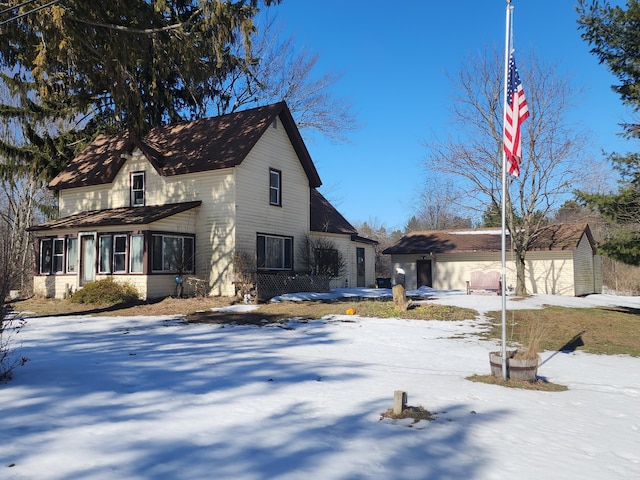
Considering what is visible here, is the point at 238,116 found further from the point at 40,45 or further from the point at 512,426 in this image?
the point at 512,426

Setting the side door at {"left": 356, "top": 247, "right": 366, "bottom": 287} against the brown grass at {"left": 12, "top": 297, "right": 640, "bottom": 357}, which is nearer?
the brown grass at {"left": 12, "top": 297, "right": 640, "bottom": 357}

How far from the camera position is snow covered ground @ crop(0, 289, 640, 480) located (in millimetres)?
4297

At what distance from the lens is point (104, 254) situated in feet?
68.4

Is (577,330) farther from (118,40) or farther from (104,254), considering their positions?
(104,254)

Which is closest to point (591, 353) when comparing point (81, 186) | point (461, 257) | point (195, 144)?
point (195, 144)

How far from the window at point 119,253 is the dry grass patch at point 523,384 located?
51.7 feet

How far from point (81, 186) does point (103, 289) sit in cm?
786

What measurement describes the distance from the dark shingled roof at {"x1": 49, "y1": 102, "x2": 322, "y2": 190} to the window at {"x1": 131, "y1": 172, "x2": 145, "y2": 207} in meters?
1.01

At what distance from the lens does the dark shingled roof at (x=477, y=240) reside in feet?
94.9

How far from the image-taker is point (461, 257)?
31.5 metres

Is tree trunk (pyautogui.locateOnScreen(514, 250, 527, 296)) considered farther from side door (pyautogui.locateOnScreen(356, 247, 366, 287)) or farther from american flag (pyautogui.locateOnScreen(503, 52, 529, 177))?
american flag (pyautogui.locateOnScreen(503, 52, 529, 177))


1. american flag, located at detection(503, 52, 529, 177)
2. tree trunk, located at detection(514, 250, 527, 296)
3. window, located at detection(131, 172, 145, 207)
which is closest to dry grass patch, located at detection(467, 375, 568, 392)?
american flag, located at detection(503, 52, 529, 177)

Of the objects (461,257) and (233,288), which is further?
(461,257)

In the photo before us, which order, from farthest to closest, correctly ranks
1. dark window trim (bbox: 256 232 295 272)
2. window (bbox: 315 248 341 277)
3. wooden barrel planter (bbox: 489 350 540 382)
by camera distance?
window (bbox: 315 248 341 277) < dark window trim (bbox: 256 232 295 272) < wooden barrel planter (bbox: 489 350 540 382)
